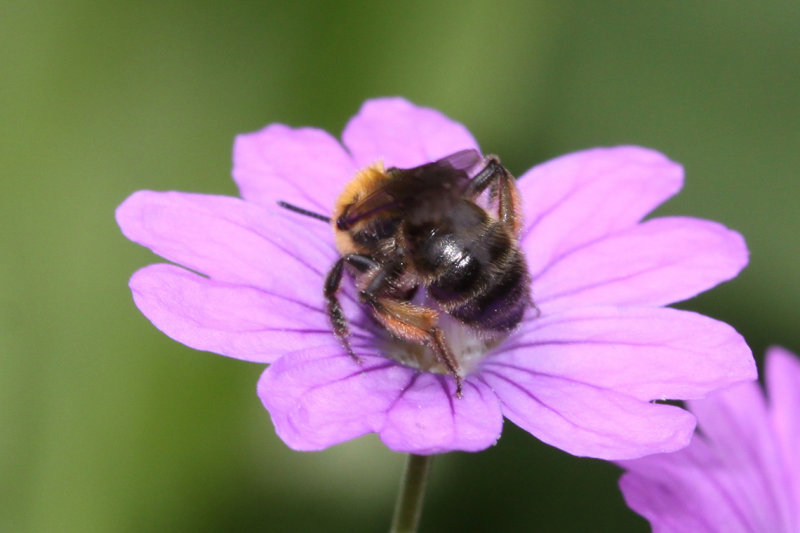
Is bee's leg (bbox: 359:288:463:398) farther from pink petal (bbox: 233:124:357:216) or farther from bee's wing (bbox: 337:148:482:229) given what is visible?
pink petal (bbox: 233:124:357:216)

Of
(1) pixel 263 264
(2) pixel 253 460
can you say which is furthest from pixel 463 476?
(1) pixel 263 264

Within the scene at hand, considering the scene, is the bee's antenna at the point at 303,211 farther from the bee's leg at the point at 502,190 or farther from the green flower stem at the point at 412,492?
the green flower stem at the point at 412,492

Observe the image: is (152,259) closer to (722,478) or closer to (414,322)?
(414,322)

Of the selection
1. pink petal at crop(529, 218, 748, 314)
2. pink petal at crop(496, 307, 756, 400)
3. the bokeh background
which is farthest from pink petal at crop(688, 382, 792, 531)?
the bokeh background

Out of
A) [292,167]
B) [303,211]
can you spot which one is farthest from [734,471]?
[292,167]

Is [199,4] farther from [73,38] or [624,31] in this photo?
[624,31]

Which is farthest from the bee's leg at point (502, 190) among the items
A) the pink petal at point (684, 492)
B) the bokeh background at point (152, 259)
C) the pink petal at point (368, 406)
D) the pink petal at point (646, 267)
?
the bokeh background at point (152, 259)
